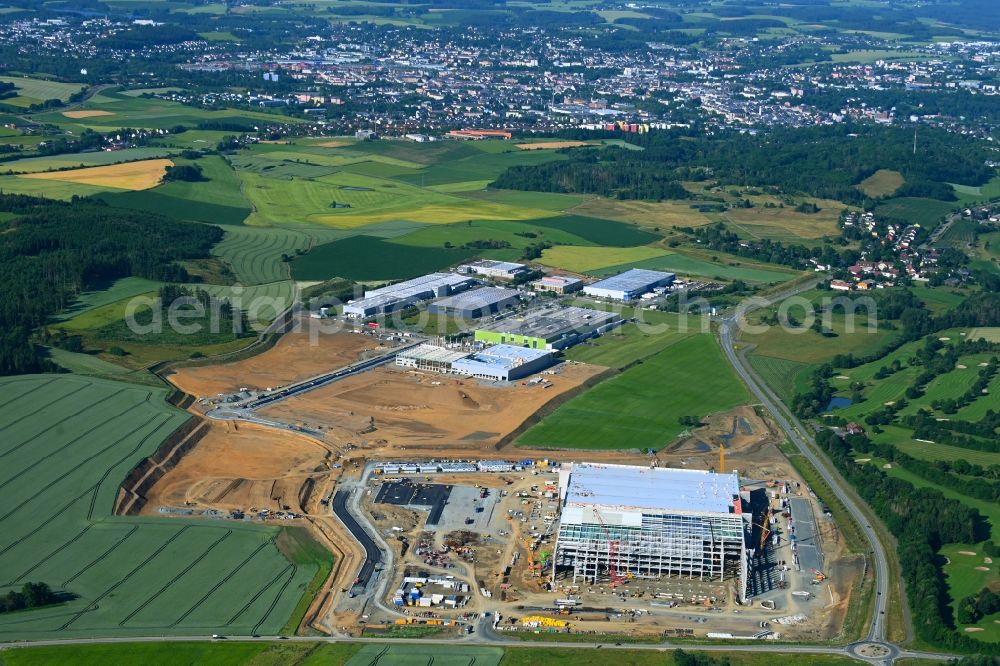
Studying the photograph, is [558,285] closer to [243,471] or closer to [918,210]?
[243,471]

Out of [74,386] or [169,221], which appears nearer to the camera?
[74,386]

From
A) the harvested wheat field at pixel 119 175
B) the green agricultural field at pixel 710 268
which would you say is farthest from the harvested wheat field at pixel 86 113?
the green agricultural field at pixel 710 268

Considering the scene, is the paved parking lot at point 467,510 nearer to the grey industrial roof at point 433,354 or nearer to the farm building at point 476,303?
the grey industrial roof at point 433,354

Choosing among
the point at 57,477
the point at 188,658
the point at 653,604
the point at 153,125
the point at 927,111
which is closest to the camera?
the point at 188,658

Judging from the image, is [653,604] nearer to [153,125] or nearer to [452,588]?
[452,588]

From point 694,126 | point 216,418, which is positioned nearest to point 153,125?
point 694,126

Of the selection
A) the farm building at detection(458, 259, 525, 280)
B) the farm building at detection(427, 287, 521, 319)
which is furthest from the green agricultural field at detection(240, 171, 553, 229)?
the farm building at detection(427, 287, 521, 319)
